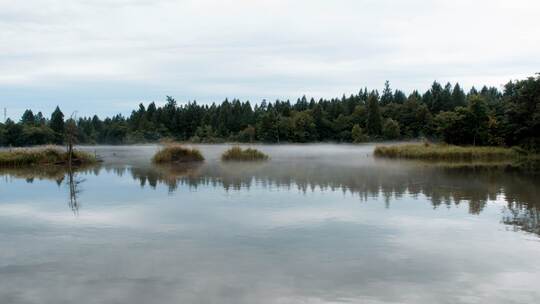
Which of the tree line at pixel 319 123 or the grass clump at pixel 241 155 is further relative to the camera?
the tree line at pixel 319 123

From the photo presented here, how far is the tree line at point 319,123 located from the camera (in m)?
57.8

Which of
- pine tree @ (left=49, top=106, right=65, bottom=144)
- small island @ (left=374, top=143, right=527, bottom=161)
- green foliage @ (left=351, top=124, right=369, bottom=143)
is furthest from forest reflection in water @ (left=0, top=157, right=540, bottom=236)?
green foliage @ (left=351, top=124, right=369, bottom=143)

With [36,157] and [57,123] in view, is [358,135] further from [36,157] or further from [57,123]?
[36,157]

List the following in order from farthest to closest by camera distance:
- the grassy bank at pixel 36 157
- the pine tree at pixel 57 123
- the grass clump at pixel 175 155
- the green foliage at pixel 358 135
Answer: the green foliage at pixel 358 135 → the pine tree at pixel 57 123 → the grass clump at pixel 175 155 → the grassy bank at pixel 36 157

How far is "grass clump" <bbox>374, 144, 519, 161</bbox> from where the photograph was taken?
49.5 meters

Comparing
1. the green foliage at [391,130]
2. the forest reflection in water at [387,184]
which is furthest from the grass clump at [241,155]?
the green foliage at [391,130]

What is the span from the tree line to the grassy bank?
25.3 meters

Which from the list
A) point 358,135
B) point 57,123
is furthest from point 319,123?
point 57,123

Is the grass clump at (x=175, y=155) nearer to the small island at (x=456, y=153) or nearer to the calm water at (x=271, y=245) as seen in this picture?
the small island at (x=456, y=153)

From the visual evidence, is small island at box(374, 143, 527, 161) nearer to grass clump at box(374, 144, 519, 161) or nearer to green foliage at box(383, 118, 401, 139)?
grass clump at box(374, 144, 519, 161)

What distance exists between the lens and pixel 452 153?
1959 inches

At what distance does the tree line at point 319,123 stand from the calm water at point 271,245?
3618 cm

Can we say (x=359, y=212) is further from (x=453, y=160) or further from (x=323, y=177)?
(x=453, y=160)

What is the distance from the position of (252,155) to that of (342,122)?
2910 inches
